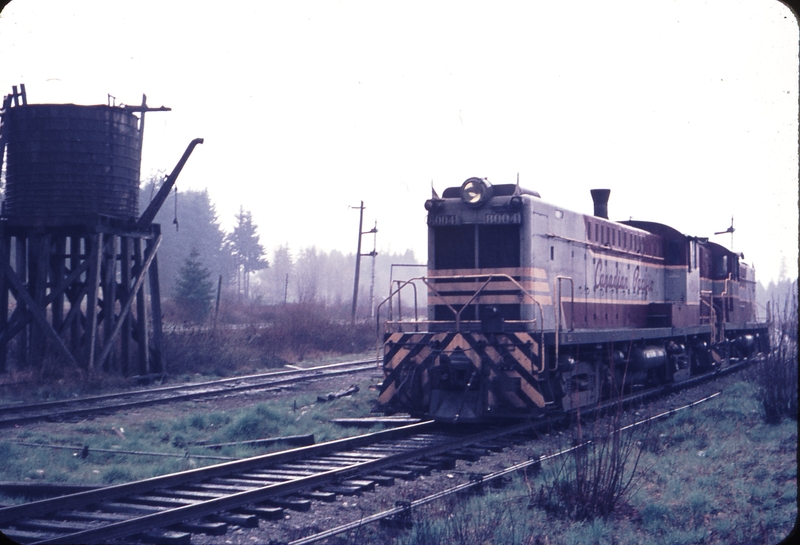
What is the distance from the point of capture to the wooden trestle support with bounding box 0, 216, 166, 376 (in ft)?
55.5

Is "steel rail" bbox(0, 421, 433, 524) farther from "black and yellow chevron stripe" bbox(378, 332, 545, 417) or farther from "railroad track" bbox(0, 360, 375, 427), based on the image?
"railroad track" bbox(0, 360, 375, 427)

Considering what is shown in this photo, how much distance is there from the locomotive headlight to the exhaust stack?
5045 millimetres

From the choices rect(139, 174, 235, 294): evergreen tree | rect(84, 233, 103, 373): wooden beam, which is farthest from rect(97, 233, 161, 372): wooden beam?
rect(139, 174, 235, 294): evergreen tree

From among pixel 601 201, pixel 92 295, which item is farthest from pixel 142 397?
pixel 601 201

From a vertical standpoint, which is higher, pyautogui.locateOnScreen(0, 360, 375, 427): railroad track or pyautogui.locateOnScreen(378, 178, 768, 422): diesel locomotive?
pyautogui.locateOnScreen(378, 178, 768, 422): diesel locomotive

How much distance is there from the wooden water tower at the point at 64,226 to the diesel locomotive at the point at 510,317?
902 cm

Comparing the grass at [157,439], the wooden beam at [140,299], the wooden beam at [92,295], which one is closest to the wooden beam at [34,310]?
the wooden beam at [92,295]

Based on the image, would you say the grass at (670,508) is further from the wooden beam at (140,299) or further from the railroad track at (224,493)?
the wooden beam at (140,299)

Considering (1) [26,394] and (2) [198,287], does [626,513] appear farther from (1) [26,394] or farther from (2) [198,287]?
(2) [198,287]

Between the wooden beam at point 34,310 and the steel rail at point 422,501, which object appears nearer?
the steel rail at point 422,501

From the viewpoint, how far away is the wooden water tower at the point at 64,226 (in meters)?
17.0

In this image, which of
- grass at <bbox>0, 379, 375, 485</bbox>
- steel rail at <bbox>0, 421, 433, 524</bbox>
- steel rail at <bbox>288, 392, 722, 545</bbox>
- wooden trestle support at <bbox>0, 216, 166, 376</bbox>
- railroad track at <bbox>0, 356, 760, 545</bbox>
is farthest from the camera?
wooden trestle support at <bbox>0, 216, 166, 376</bbox>

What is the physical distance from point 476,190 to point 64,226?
10735 millimetres

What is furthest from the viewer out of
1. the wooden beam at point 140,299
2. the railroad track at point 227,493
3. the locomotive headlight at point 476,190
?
the wooden beam at point 140,299
